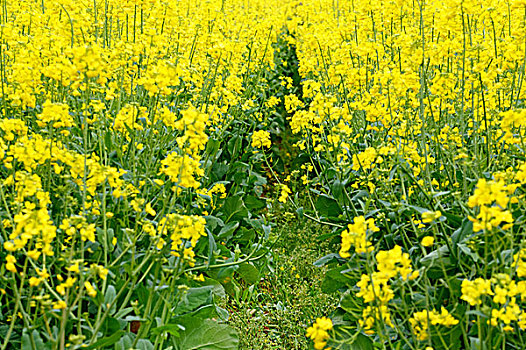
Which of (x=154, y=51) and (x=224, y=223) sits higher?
(x=154, y=51)

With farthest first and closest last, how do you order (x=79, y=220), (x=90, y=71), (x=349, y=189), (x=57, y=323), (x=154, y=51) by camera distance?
(x=349, y=189) → (x=154, y=51) → (x=57, y=323) → (x=90, y=71) → (x=79, y=220)

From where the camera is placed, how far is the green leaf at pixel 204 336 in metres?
2.90

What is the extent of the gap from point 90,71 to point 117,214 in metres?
0.89

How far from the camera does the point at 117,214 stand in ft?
9.75

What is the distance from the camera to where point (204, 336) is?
294cm

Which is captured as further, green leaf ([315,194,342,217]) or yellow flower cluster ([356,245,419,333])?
green leaf ([315,194,342,217])

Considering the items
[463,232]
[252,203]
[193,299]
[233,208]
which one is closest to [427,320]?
[463,232]

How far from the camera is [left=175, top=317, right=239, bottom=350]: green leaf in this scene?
2898mm

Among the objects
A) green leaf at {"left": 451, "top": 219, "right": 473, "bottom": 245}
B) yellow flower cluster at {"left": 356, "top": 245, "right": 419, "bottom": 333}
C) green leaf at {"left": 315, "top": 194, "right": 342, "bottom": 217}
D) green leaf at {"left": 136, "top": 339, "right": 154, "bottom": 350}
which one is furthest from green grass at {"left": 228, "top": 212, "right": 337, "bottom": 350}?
yellow flower cluster at {"left": 356, "top": 245, "right": 419, "bottom": 333}

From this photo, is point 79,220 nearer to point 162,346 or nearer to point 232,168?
point 162,346

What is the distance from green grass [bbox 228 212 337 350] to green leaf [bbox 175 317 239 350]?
1.02 ft

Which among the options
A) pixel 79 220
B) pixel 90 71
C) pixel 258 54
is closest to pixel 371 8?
pixel 258 54

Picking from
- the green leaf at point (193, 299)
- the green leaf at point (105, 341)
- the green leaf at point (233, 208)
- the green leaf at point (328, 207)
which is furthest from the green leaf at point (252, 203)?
the green leaf at point (105, 341)

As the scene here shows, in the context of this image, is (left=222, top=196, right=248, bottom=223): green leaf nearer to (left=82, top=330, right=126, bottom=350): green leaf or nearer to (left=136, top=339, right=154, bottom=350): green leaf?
(left=136, top=339, right=154, bottom=350): green leaf
